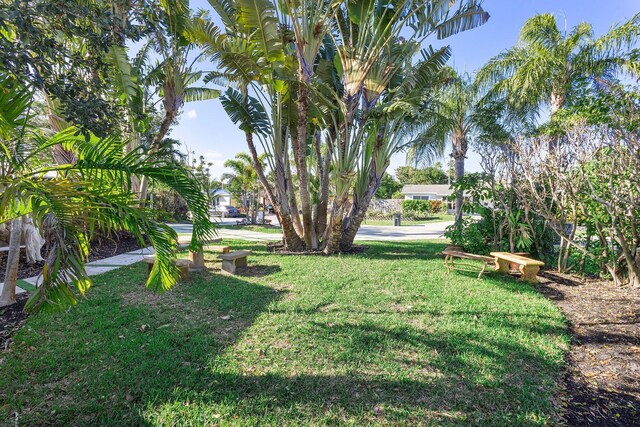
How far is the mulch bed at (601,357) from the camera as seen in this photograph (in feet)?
9.09

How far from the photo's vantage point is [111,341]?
150 inches


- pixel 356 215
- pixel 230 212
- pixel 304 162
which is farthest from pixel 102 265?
pixel 230 212

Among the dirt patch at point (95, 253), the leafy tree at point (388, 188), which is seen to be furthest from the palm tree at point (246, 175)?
the leafy tree at point (388, 188)

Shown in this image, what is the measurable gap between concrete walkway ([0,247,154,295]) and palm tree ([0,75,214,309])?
354 cm

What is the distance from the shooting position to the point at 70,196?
260 centimetres

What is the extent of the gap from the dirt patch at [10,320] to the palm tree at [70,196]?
6.44 ft

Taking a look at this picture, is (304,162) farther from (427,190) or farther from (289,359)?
(427,190)

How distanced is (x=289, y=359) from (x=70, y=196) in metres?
2.61

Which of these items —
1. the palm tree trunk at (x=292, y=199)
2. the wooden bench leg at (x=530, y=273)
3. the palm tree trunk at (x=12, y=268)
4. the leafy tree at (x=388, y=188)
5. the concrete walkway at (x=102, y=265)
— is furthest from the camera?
the leafy tree at (x=388, y=188)

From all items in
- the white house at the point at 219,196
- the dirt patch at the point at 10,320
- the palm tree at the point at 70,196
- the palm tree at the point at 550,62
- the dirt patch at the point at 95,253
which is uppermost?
the palm tree at the point at 550,62

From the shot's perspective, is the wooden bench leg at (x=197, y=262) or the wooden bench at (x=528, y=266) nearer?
the wooden bench at (x=528, y=266)

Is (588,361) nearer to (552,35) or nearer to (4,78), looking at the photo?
(4,78)

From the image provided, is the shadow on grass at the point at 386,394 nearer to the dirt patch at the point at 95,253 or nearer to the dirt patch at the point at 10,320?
the dirt patch at the point at 95,253

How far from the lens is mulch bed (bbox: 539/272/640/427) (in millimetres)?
2771
